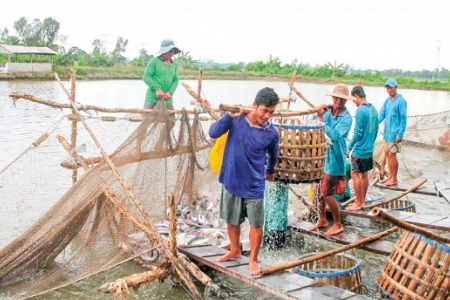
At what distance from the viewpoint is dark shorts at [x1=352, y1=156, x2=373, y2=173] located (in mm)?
7488

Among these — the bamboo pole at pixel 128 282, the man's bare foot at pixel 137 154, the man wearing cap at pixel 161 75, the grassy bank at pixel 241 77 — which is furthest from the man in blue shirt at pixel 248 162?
the grassy bank at pixel 241 77

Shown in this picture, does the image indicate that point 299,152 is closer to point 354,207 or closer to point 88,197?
point 354,207

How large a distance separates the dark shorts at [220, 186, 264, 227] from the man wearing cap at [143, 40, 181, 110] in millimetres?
2785

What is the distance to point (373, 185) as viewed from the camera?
9484 mm

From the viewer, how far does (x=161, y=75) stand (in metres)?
7.67

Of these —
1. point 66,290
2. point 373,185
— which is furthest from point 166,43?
point 373,185

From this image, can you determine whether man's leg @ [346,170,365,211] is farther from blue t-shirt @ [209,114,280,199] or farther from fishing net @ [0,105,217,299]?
blue t-shirt @ [209,114,280,199]

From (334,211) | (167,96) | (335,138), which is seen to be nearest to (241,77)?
(167,96)

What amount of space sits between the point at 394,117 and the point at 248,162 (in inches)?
223

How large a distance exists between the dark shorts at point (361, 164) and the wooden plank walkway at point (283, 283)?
2.93 metres

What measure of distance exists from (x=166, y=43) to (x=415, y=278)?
4997mm

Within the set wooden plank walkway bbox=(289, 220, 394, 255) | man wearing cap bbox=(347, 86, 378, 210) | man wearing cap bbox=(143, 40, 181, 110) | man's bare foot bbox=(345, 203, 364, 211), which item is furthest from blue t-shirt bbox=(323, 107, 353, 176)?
man wearing cap bbox=(143, 40, 181, 110)

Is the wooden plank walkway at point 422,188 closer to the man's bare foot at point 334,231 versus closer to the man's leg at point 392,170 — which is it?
the man's leg at point 392,170

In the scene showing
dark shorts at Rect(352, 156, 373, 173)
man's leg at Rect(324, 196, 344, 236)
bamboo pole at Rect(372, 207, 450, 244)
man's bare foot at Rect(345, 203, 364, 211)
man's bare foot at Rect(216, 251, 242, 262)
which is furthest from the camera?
man's bare foot at Rect(345, 203, 364, 211)
